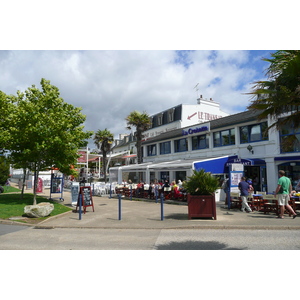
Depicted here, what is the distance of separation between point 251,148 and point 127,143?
101 ft

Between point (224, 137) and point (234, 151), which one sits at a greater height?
point (224, 137)

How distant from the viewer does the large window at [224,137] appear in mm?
21852

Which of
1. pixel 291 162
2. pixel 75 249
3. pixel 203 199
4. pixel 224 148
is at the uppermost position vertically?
pixel 224 148

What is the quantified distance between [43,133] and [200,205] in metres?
8.94

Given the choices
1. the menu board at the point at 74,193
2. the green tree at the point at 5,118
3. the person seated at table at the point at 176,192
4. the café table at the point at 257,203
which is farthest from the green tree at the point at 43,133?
the café table at the point at 257,203

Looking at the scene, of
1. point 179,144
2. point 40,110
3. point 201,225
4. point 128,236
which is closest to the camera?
point 128,236

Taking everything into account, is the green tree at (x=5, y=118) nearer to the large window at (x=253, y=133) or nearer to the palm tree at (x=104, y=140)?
the large window at (x=253, y=133)

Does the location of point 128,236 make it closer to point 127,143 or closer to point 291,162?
point 291,162

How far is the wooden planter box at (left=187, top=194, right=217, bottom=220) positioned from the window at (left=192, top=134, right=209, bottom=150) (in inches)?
539

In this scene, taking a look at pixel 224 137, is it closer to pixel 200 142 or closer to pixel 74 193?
pixel 200 142

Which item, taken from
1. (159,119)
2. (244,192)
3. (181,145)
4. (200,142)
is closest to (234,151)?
(200,142)

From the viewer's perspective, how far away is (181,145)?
27.7 metres

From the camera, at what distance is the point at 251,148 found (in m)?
19.7

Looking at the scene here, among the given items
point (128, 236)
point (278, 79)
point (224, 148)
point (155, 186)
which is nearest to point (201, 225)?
point (128, 236)
